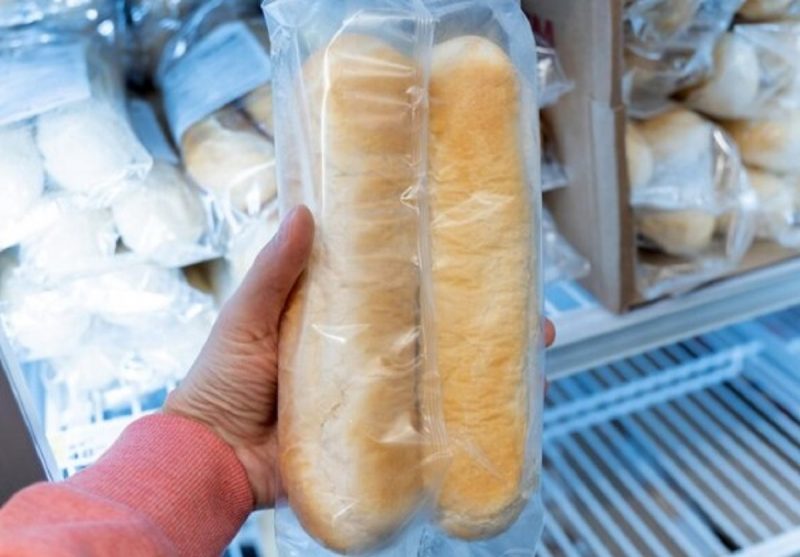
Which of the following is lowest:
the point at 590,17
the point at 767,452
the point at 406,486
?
the point at 767,452

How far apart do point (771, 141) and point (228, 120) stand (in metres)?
0.57

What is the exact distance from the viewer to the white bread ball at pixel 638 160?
2.73 feet

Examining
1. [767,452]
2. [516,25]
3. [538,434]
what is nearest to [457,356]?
[538,434]

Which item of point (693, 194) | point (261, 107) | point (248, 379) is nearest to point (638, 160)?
point (693, 194)

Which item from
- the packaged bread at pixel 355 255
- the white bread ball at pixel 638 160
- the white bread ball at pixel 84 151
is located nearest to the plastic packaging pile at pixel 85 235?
the white bread ball at pixel 84 151

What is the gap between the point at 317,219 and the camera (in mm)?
458

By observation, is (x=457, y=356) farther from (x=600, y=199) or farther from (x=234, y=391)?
(x=600, y=199)

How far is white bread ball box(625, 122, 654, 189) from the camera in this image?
32.8 inches

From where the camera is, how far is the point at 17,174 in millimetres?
662

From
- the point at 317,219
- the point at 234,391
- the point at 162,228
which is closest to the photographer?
the point at 317,219

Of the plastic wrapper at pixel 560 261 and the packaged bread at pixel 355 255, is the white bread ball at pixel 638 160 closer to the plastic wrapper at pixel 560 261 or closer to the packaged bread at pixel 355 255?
the plastic wrapper at pixel 560 261

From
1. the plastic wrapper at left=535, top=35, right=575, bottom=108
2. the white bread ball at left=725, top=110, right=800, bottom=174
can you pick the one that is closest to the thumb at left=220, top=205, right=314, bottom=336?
the plastic wrapper at left=535, top=35, right=575, bottom=108

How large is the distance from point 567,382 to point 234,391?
675mm

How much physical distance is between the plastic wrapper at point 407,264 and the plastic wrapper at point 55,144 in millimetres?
282
